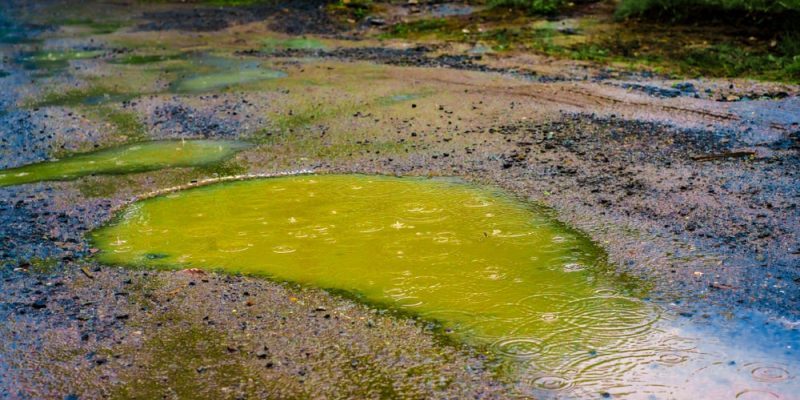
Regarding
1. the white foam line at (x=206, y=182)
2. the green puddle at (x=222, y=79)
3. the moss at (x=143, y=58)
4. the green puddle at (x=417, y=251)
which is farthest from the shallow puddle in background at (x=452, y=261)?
the moss at (x=143, y=58)

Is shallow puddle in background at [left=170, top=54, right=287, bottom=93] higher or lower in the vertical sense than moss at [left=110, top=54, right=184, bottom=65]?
lower

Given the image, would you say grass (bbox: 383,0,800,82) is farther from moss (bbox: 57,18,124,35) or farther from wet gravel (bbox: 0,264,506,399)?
wet gravel (bbox: 0,264,506,399)

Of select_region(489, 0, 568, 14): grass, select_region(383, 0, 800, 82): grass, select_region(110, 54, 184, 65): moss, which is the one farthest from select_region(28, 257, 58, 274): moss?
select_region(489, 0, 568, 14): grass

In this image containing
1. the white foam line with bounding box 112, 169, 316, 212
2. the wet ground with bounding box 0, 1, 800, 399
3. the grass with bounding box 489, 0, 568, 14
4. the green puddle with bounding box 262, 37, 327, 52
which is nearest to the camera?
the wet ground with bounding box 0, 1, 800, 399

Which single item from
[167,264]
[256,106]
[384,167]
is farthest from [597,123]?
[167,264]

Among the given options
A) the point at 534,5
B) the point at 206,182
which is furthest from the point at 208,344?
the point at 534,5

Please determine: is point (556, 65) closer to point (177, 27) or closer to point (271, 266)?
point (271, 266)

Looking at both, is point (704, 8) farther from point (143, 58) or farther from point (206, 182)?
point (206, 182)
